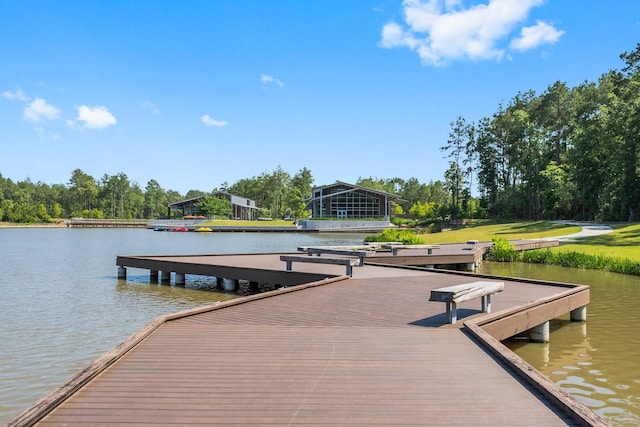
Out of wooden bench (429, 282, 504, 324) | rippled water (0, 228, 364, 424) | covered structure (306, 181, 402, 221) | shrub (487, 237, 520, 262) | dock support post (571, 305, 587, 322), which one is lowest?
rippled water (0, 228, 364, 424)

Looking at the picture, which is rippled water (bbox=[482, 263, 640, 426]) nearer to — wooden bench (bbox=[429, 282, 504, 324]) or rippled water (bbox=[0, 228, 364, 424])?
wooden bench (bbox=[429, 282, 504, 324])

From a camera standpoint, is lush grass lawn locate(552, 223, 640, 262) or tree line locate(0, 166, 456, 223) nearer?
lush grass lawn locate(552, 223, 640, 262)

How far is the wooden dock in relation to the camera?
4.45 meters

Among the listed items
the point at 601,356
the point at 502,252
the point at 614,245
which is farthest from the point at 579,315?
the point at 614,245

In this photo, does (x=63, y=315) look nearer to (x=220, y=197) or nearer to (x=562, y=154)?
(x=562, y=154)

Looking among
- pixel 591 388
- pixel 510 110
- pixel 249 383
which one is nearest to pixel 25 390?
pixel 249 383

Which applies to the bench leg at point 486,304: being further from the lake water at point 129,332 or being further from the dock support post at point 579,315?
the dock support post at point 579,315

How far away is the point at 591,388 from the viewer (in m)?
7.27

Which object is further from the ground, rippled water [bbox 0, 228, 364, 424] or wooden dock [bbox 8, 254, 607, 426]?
wooden dock [bbox 8, 254, 607, 426]

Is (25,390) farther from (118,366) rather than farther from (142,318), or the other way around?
(142,318)

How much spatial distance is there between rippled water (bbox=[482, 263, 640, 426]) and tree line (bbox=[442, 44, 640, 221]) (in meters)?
31.0

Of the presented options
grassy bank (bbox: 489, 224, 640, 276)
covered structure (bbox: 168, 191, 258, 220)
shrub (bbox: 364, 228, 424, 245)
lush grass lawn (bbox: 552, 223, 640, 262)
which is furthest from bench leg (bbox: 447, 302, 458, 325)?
covered structure (bbox: 168, 191, 258, 220)

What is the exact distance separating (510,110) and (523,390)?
72.7 meters

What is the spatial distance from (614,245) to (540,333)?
22963mm
